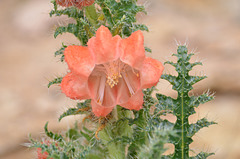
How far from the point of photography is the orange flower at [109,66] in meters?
1.73

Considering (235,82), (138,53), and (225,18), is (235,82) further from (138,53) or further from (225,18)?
(138,53)

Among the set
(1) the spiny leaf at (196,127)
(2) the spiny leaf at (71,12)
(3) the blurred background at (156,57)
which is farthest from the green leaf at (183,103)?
(3) the blurred background at (156,57)

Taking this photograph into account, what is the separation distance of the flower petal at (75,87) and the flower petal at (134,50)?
0.70 feet

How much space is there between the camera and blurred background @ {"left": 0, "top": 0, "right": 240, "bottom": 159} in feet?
22.8

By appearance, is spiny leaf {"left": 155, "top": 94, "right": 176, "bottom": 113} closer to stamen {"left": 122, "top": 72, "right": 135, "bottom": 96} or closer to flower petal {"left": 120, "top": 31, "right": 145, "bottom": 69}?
stamen {"left": 122, "top": 72, "right": 135, "bottom": 96}

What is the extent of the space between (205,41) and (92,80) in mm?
7149

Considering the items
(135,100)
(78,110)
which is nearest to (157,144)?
(135,100)

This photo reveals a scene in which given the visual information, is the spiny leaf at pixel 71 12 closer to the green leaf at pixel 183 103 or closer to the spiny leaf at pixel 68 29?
the spiny leaf at pixel 68 29

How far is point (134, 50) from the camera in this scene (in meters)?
1.72

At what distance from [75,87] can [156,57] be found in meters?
6.32

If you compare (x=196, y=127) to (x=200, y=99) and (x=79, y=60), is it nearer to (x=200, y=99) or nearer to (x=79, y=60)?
(x=200, y=99)

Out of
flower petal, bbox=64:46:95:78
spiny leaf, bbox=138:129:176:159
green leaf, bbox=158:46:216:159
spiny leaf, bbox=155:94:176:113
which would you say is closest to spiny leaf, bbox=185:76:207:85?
green leaf, bbox=158:46:216:159

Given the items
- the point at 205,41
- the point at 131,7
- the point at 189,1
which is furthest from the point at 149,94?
the point at 189,1

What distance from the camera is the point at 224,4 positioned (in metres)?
10.0
